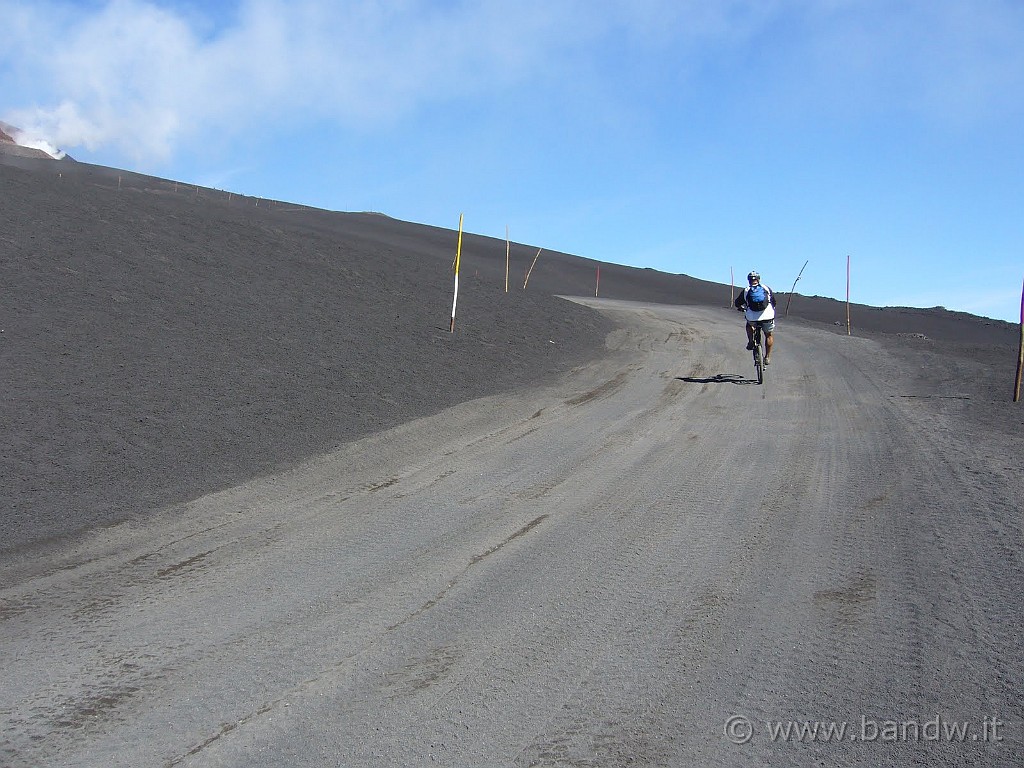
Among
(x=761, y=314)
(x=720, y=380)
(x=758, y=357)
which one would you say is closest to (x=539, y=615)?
(x=720, y=380)

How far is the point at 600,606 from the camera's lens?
474 cm

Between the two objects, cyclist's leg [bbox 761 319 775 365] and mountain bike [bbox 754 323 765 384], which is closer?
mountain bike [bbox 754 323 765 384]

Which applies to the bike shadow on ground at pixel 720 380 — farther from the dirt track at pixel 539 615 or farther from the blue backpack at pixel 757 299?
the dirt track at pixel 539 615

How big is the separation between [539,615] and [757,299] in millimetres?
11845

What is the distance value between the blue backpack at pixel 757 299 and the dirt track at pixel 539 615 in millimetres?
6915

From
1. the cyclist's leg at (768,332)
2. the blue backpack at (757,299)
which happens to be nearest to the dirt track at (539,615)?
the cyclist's leg at (768,332)

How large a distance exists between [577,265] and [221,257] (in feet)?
124

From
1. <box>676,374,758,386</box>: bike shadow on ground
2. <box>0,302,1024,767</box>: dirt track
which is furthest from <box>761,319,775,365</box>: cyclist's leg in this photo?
<box>0,302,1024,767</box>: dirt track

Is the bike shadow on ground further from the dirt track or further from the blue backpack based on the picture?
the dirt track

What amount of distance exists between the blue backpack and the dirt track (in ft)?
22.7

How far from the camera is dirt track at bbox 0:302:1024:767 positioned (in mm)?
3453

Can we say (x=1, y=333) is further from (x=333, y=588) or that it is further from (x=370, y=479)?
(x=333, y=588)

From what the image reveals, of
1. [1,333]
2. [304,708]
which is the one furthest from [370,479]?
[1,333]

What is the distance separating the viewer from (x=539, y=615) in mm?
4637
